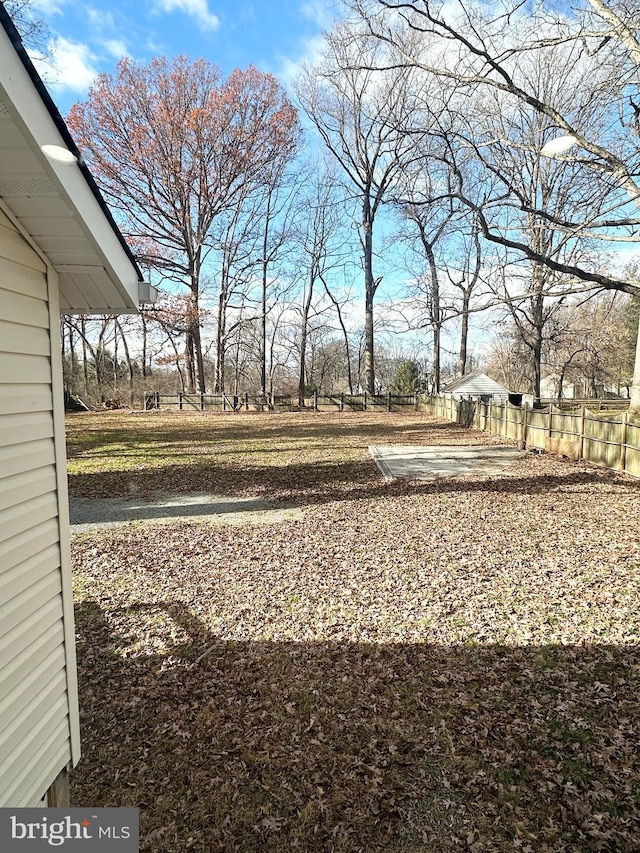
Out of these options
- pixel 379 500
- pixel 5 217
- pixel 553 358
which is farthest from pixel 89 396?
pixel 553 358

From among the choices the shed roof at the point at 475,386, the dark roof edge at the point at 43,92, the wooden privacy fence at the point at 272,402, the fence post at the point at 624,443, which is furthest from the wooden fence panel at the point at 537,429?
the wooden privacy fence at the point at 272,402

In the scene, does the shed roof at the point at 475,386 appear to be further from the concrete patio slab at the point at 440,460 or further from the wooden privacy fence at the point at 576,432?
the concrete patio slab at the point at 440,460

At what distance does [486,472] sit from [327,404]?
19.9 meters

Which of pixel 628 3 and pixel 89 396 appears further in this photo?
pixel 89 396

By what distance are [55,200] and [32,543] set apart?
4.91ft

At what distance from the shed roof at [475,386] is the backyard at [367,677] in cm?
2013

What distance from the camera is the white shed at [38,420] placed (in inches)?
66.7

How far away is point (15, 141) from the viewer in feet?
4.91

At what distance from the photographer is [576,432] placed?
33.6ft

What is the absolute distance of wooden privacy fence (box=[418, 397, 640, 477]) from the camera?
8.48m

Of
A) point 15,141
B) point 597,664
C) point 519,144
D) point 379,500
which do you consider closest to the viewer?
point 15,141

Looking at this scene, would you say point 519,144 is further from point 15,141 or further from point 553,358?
point 553,358

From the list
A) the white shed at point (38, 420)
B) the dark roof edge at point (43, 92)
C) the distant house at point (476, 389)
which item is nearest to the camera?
the dark roof edge at point (43, 92)

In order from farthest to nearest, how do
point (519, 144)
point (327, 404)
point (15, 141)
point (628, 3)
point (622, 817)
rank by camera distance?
point (327, 404) → point (519, 144) → point (628, 3) → point (622, 817) → point (15, 141)
